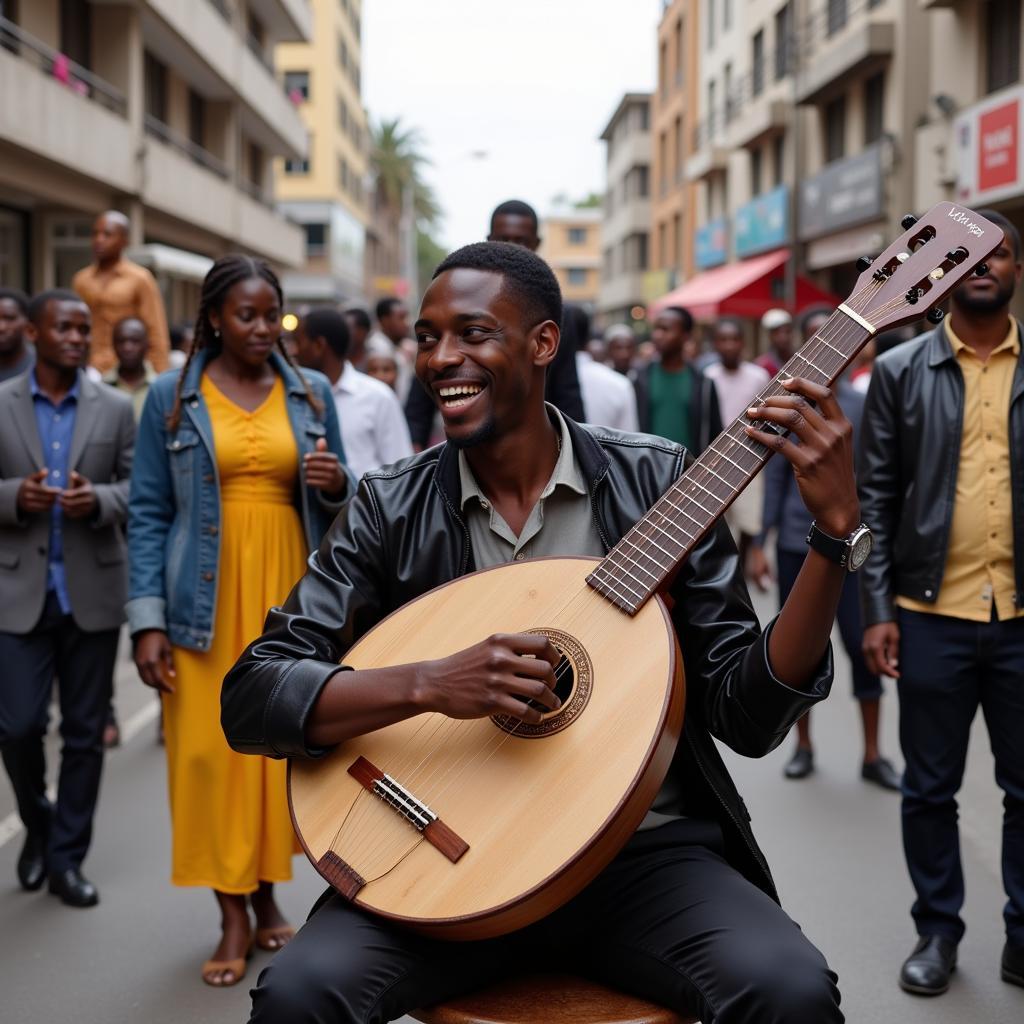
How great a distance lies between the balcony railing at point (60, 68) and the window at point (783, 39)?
13871 millimetres

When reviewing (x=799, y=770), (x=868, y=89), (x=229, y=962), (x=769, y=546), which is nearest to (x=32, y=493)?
(x=229, y=962)

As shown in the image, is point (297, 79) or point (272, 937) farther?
point (297, 79)

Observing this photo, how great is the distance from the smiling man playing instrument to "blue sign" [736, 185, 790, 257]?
27021 mm

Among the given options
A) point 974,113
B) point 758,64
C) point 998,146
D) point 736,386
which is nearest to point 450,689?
point 736,386

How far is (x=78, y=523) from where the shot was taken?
5.38 meters

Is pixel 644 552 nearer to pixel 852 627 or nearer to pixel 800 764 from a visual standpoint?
pixel 800 764

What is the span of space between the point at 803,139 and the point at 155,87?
12851mm

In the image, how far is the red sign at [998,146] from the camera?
55.4 feet

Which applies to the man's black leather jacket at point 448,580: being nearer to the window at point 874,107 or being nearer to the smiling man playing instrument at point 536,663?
the smiling man playing instrument at point 536,663

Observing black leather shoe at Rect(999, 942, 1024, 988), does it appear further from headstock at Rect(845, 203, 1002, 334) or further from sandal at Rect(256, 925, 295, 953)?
headstock at Rect(845, 203, 1002, 334)

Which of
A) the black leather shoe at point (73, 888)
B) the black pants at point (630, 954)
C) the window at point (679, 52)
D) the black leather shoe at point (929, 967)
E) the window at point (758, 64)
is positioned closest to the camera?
the black pants at point (630, 954)

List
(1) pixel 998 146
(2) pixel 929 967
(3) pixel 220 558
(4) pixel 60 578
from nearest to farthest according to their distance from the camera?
(2) pixel 929 967
(3) pixel 220 558
(4) pixel 60 578
(1) pixel 998 146

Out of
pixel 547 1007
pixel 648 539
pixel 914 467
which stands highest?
pixel 914 467

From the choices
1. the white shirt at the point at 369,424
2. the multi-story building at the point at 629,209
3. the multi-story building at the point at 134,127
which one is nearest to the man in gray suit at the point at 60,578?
the white shirt at the point at 369,424
